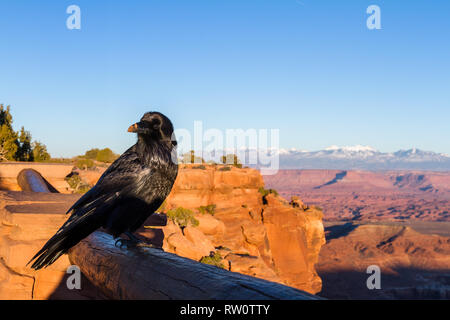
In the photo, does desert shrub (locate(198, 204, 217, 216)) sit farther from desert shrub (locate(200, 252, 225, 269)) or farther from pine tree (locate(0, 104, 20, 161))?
pine tree (locate(0, 104, 20, 161))

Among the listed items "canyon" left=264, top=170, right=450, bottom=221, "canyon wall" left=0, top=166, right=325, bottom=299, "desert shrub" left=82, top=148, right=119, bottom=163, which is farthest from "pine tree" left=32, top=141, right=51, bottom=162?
"canyon" left=264, top=170, right=450, bottom=221

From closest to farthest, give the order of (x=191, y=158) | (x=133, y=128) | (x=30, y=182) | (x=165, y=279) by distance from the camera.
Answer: (x=165, y=279), (x=133, y=128), (x=30, y=182), (x=191, y=158)

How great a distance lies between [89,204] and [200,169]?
2420 centimetres

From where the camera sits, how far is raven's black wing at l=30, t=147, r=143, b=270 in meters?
1.84

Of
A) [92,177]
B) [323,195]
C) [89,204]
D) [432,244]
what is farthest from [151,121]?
[323,195]

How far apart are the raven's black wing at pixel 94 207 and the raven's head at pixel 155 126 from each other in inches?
7.5

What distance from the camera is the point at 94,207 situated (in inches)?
84.2

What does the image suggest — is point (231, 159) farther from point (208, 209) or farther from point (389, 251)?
point (389, 251)

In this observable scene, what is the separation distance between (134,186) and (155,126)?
1.71ft

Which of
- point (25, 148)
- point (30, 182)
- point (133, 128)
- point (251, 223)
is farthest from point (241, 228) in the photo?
point (133, 128)

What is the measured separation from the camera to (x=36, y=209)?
9.68 feet

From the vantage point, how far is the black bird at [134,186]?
2.16 meters

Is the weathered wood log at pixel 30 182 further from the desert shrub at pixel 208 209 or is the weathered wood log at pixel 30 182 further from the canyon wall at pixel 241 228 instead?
the desert shrub at pixel 208 209
